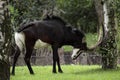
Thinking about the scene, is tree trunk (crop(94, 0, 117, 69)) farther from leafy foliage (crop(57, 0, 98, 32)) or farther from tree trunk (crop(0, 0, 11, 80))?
leafy foliage (crop(57, 0, 98, 32))

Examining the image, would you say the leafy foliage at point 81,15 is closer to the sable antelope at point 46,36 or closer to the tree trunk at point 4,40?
the sable antelope at point 46,36

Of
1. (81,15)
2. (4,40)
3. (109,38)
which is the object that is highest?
(4,40)

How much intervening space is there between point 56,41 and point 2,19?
5.81 metres

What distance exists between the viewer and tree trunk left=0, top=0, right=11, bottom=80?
312 inches

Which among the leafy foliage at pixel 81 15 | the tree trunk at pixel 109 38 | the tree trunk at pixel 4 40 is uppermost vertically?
the tree trunk at pixel 4 40

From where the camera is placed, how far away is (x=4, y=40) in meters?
7.96

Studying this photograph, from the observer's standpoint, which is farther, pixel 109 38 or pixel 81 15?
pixel 81 15

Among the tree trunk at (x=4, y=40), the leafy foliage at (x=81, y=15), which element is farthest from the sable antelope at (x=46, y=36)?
the leafy foliage at (x=81, y=15)

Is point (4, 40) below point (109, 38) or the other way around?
the other way around

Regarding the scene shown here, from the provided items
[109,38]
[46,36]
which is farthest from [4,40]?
[109,38]

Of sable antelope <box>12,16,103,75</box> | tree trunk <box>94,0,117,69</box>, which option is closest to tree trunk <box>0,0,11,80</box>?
sable antelope <box>12,16,103,75</box>

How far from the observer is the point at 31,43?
43.9 ft

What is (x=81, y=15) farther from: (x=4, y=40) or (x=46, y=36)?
(x=4, y=40)

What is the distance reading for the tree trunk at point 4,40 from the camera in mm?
7926
